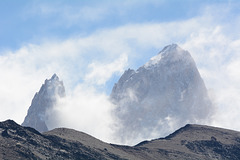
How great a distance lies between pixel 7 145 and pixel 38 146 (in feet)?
42.3

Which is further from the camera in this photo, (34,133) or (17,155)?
(34,133)

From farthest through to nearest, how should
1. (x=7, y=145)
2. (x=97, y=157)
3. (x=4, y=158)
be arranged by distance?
(x=97, y=157) < (x=7, y=145) < (x=4, y=158)

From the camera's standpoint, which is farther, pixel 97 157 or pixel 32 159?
pixel 97 157

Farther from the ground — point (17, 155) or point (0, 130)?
point (0, 130)

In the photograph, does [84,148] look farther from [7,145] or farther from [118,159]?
[7,145]

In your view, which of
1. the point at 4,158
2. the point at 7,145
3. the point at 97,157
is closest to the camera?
the point at 4,158

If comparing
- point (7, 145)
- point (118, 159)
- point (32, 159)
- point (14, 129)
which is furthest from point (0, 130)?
point (118, 159)

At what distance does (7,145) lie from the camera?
585 ft

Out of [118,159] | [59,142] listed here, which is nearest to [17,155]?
[59,142]

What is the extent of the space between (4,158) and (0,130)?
32.0 meters

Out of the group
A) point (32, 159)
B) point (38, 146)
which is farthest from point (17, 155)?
point (38, 146)

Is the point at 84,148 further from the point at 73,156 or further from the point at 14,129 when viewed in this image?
the point at 14,129

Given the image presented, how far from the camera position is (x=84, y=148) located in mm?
197750

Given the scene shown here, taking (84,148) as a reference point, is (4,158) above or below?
below
